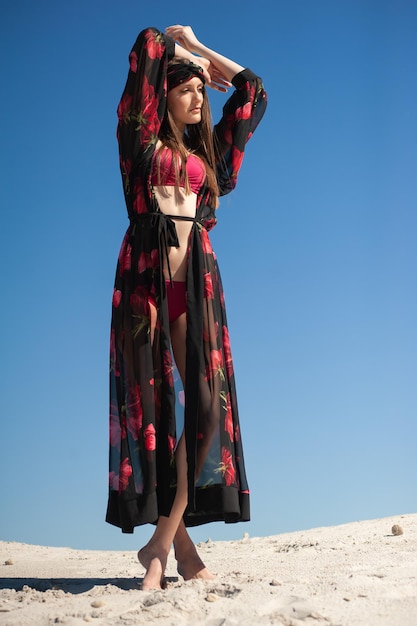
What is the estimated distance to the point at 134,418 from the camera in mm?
3561

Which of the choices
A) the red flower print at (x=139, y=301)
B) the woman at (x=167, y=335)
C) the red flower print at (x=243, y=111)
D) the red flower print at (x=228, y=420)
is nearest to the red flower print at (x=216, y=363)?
the woman at (x=167, y=335)

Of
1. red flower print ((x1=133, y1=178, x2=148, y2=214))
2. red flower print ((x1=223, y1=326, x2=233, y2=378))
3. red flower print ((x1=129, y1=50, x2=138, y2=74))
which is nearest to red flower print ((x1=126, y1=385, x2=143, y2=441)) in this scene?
red flower print ((x1=223, y1=326, x2=233, y2=378))

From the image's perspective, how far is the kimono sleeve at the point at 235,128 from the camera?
4.12m

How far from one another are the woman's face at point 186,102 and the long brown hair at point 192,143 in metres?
0.04

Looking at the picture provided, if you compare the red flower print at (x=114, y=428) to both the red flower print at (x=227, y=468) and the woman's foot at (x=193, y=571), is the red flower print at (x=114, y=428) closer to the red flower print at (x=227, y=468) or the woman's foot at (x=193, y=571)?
the red flower print at (x=227, y=468)

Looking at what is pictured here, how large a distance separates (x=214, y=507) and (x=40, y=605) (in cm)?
88

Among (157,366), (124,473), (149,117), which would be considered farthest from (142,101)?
(124,473)

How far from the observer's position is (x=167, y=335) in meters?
3.60

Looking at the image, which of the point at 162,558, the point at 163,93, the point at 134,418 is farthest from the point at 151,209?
the point at 162,558

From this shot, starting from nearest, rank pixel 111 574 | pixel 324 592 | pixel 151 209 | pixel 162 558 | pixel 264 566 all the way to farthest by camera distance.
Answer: pixel 324 592
pixel 162 558
pixel 151 209
pixel 264 566
pixel 111 574

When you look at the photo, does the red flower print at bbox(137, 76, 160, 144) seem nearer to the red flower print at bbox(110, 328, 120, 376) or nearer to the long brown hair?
the long brown hair

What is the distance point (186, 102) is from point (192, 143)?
0.23 m

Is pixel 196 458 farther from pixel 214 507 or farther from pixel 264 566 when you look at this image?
pixel 264 566

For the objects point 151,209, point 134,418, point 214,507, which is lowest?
point 214,507
